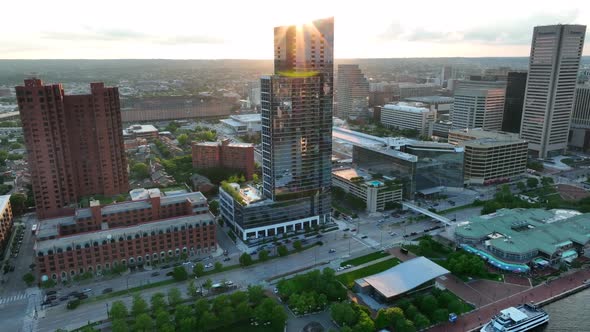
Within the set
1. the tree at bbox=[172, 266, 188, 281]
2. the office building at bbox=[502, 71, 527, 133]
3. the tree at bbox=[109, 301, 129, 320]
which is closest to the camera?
the tree at bbox=[109, 301, 129, 320]

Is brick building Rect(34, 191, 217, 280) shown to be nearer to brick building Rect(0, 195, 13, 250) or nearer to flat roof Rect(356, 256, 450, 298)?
brick building Rect(0, 195, 13, 250)

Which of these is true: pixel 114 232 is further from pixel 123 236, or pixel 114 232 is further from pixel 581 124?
pixel 581 124

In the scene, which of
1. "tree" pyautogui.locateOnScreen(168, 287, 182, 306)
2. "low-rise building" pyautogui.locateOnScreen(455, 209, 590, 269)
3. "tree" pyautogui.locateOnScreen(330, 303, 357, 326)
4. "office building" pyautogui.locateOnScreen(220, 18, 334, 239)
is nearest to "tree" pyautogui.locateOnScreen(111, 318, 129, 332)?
"tree" pyautogui.locateOnScreen(168, 287, 182, 306)

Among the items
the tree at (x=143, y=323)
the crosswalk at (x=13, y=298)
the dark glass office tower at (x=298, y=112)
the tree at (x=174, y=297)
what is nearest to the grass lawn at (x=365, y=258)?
the dark glass office tower at (x=298, y=112)

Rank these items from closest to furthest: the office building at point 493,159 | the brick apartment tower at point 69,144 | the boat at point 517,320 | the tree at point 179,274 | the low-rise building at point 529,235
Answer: the boat at point 517,320, the tree at point 179,274, the low-rise building at point 529,235, the brick apartment tower at point 69,144, the office building at point 493,159

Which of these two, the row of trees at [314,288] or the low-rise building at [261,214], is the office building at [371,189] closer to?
the low-rise building at [261,214]

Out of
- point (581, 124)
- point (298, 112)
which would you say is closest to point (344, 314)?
point (298, 112)
